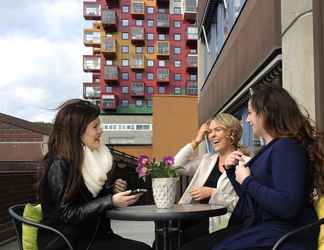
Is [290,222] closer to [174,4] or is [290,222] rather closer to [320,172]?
[320,172]

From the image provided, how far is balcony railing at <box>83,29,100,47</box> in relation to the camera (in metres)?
75.8

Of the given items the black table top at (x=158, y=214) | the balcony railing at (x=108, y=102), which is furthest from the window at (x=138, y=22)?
the black table top at (x=158, y=214)

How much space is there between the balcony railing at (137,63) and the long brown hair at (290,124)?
69.4 m

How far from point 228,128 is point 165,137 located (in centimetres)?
2869

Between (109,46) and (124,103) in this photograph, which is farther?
(109,46)

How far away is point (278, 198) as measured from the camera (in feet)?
7.33

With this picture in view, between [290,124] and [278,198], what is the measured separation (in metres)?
0.38

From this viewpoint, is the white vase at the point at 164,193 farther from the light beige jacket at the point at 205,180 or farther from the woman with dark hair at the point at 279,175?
the woman with dark hair at the point at 279,175

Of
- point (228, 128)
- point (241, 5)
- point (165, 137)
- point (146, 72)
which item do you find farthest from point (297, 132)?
point (146, 72)

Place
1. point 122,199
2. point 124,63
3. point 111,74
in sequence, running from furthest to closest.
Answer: point 124,63 → point 111,74 → point 122,199

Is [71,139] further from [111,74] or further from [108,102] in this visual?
[111,74]

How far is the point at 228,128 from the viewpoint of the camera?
3.92 meters

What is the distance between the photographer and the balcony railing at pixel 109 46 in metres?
70.4

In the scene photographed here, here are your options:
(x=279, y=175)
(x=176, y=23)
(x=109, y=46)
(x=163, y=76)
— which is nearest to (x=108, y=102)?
(x=109, y=46)
